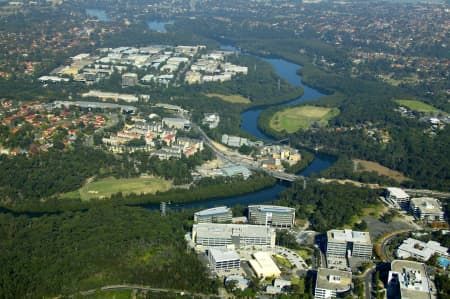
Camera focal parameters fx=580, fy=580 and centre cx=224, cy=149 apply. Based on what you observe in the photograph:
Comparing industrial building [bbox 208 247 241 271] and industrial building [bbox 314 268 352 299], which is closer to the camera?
industrial building [bbox 314 268 352 299]

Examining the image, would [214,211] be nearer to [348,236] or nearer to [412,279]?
[348,236]

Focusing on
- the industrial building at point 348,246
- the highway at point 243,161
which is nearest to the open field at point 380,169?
the highway at point 243,161

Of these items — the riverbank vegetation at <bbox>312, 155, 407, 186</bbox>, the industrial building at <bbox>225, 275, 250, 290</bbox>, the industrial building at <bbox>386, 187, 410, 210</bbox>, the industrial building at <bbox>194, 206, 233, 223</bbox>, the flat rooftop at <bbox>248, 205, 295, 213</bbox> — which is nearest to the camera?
the industrial building at <bbox>225, 275, 250, 290</bbox>

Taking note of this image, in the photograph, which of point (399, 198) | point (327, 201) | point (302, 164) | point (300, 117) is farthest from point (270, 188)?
Result: point (300, 117)

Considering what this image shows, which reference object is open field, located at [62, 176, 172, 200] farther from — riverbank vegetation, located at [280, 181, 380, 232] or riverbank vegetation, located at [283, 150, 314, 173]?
riverbank vegetation, located at [283, 150, 314, 173]

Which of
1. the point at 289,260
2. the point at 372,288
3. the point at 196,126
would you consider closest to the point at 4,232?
the point at 289,260

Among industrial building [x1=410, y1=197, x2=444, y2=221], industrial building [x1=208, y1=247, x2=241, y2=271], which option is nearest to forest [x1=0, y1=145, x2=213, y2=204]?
industrial building [x1=208, y1=247, x2=241, y2=271]

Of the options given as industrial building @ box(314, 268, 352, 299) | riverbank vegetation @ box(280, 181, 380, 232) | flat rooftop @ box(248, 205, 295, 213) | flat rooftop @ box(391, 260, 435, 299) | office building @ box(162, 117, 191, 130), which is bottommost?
office building @ box(162, 117, 191, 130)

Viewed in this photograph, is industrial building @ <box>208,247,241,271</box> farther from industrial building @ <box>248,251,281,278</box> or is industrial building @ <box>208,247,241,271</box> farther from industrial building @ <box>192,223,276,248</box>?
industrial building @ <box>192,223,276,248</box>

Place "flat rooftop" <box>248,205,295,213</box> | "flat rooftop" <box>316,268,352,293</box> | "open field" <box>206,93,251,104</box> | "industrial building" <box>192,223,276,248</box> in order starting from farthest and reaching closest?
1. "open field" <box>206,93,251,104</box>
2. "flat rooftop" <box>248,205,295,213</box>
3. "industrial building" <box>192,223,276,248</box>
4. "flat rooftop" <box>316,268,352,293</box>

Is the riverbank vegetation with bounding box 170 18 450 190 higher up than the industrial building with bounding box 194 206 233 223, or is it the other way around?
the industrial building with bounding box 194 206 233 223
